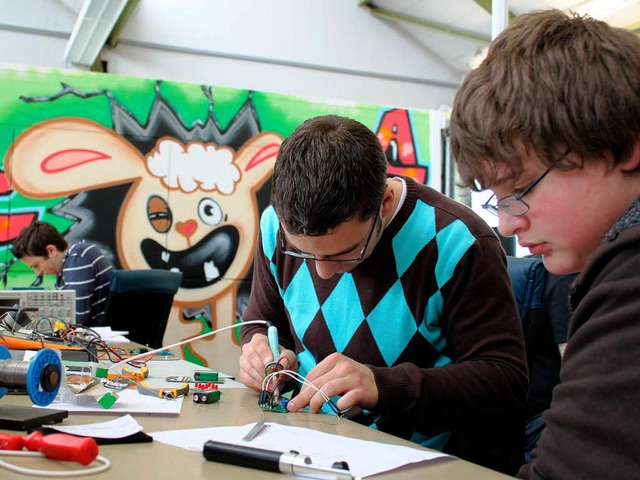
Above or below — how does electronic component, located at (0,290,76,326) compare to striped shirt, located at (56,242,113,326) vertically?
above

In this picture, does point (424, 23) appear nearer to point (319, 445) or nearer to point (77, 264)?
point (77, 264)

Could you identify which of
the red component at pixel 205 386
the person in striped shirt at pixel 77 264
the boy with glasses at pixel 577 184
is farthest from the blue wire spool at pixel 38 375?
the person in striped shirt at pixel 77 264

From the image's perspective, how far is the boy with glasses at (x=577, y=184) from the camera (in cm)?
72

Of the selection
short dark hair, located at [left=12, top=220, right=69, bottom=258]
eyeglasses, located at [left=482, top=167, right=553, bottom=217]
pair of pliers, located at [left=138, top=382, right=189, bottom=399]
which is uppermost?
eyeglasses, located at [left=482, top=167, right=553, bottom=217]

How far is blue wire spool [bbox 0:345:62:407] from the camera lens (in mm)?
937

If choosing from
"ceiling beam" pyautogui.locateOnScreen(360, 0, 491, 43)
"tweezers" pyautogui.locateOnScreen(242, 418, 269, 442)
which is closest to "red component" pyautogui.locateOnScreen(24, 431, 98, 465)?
"tweezers" pyautogui.locateOnScreen(242, 418, 269, 442)

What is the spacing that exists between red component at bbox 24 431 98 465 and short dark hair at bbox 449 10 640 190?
633mm

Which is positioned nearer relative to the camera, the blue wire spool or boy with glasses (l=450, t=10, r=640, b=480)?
boy with glasses (l=450, t=10, r=640, b=480)

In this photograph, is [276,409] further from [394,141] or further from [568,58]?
[394,141]

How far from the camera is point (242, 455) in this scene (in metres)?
0.88

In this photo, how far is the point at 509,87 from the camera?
2.84ft

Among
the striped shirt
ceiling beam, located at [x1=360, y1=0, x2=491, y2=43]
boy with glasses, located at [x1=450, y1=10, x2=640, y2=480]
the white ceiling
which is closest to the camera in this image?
boy with glasses, located at [x1=450, y1=10, x2=640, y2=480]

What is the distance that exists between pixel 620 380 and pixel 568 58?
0.39 metres

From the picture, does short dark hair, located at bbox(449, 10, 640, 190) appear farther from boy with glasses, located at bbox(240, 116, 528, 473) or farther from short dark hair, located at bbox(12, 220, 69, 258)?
short dark hair, located at bbox(12, 220, 69, 258)
